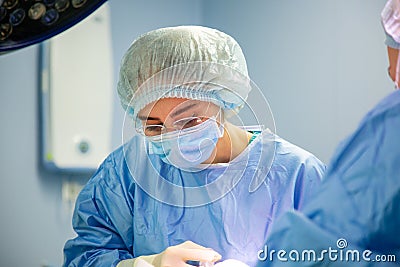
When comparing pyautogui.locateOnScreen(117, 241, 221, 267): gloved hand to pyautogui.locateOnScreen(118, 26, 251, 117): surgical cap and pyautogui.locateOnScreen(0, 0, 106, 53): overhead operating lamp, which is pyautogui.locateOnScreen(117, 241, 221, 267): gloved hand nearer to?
pyautogui.locateOnScreen(118, 26, 251, 117): surgical cap

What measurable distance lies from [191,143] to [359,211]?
20.1 inches

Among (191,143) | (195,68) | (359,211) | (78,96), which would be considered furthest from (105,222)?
(78,96)

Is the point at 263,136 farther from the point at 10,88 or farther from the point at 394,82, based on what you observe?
the point at 10,88

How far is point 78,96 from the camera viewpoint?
2.16 meters

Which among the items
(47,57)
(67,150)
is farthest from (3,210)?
(47,57)

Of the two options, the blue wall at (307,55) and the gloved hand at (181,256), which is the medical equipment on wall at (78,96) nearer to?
the blue wall at (307,55)

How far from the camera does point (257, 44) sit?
1.33m

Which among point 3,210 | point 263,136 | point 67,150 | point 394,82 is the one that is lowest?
point 3,210

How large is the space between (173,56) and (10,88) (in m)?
1.01

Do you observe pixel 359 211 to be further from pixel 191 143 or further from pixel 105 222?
pixel 105 222

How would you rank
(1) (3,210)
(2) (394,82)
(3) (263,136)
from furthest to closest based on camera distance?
(1) (3,210) → (3) (263,136) → (2) (394,82)

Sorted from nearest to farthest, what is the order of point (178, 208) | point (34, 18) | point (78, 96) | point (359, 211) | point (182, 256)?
point (359, 211)
point (34, 18)
point (182, 256)
point (178, 208)
point (78, 96)

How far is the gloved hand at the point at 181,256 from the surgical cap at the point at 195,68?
28cm

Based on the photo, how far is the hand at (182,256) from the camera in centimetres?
118
